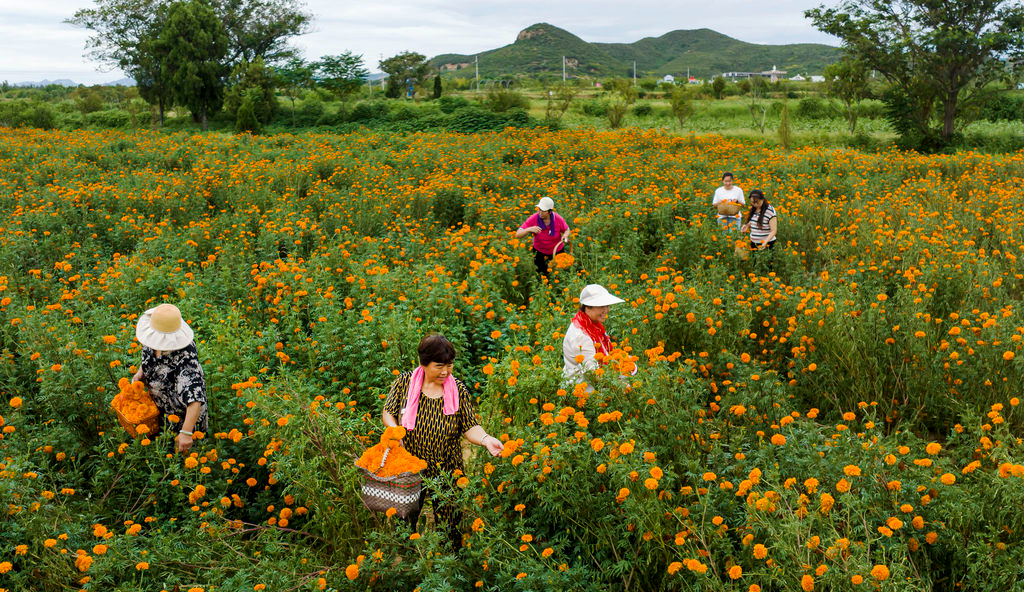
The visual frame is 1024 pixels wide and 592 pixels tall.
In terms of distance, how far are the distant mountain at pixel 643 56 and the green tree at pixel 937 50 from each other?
292ft

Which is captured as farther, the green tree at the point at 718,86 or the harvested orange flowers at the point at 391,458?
the green tree at the point at 718,86

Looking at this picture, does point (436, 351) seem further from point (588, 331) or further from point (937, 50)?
point (937, 50)

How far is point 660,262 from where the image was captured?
7.47m

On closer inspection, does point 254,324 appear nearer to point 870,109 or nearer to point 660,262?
point 660,262

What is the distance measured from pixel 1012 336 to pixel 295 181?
35.8 ft

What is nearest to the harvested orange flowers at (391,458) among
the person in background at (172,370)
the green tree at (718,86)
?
the person in background at (172,370)

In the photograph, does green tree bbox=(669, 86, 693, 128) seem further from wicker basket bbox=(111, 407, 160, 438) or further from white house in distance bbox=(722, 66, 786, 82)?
wicker basket bbox=(111, 407, 160, 438)

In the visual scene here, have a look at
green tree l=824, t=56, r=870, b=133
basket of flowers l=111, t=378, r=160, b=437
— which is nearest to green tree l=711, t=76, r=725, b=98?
green tree l=824, t=56, r=870, b=133

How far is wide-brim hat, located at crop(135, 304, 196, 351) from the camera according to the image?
146 inches

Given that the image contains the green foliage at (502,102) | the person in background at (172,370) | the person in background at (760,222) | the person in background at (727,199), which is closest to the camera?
the person in background at (172,370)

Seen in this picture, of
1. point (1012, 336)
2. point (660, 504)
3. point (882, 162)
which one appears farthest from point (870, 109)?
point (660, 504)

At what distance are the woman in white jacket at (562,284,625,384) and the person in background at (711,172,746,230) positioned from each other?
4411mm

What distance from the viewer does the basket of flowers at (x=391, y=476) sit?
2.96m

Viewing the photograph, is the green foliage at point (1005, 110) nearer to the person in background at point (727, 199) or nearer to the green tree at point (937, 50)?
the green tree at point (937, 50)
